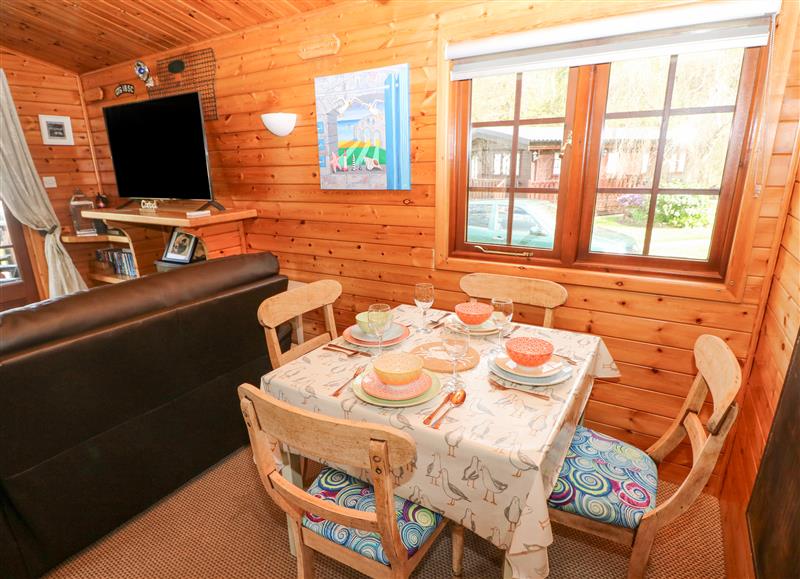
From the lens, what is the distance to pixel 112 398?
60.7 inches

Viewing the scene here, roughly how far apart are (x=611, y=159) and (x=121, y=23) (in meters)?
3.30

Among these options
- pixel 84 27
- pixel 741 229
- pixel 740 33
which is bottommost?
pixel 741 229

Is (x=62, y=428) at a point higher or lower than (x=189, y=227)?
lower

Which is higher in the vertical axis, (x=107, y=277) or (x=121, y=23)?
(x=121, y=23)

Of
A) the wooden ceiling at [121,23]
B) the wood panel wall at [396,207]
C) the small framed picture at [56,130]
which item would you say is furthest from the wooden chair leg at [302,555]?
the small framed picture at [56,130]

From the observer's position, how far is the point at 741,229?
5.30ft

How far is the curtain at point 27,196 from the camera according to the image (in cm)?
346

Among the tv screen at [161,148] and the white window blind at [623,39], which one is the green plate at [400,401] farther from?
the tv screen at [161,148]

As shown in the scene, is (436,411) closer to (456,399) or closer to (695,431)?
(456,399)

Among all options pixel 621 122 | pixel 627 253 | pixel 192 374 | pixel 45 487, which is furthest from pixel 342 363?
pixel 621 122

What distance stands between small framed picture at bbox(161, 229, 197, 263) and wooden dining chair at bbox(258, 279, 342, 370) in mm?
1847

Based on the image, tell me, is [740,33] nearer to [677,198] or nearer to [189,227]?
[677,198]

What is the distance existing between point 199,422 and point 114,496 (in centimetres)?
40

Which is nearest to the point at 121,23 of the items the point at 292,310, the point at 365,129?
the point at 365,129
